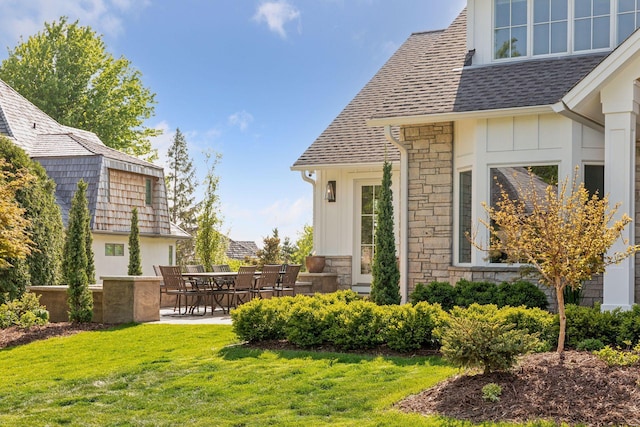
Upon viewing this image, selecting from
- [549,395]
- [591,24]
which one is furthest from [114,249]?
[549,395]

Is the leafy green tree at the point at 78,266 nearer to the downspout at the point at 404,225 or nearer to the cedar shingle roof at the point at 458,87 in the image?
the cedar shingle roof at the point at 458,87

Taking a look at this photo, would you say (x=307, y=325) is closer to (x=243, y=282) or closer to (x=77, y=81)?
(x=243, y=282)

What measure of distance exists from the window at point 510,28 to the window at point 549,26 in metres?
0.20

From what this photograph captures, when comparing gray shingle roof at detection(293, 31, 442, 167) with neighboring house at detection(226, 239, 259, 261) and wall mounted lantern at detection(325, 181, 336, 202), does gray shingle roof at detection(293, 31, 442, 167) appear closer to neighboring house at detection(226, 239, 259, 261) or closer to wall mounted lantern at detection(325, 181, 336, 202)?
wall mounted lantern at detection(325, 181, 336, 202)

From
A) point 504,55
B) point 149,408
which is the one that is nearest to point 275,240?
point 504,55

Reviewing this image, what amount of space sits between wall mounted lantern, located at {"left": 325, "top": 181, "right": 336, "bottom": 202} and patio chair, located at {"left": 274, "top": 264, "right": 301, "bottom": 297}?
1945 mm

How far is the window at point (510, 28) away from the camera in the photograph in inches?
518

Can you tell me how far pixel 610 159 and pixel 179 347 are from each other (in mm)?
6362

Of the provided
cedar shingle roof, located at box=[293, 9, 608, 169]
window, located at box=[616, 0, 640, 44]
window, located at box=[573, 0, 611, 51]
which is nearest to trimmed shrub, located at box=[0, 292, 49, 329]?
cedar shingle roof, located at box=[293, 9, 608, 169]

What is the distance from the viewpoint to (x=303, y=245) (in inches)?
→ 1372

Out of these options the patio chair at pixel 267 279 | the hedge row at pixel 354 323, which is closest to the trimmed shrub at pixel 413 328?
the hedge row at pixel 354 323

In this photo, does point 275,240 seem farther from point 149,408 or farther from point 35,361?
point 149,408

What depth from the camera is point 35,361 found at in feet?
36.0

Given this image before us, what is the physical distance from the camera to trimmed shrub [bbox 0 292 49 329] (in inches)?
538
